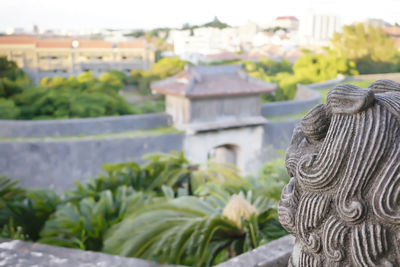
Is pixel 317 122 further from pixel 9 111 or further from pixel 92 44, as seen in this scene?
pixel 92 44

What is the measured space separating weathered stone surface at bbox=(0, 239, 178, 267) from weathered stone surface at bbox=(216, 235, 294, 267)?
13.2 inches

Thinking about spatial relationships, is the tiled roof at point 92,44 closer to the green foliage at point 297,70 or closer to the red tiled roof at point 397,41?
the green foliage at point 297,70

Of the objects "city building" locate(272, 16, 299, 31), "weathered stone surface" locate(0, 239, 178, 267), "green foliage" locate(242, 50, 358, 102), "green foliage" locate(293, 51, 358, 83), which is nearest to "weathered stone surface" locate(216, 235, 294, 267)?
"weathered stone surface" locate(0, 239, 178, 267)

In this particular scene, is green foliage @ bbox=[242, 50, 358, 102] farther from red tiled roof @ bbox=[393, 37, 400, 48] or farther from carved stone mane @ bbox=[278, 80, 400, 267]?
carved stone mane @ bbox=[278, 80, 400, 267]

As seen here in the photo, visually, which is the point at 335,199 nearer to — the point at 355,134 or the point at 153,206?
the point at 355,134

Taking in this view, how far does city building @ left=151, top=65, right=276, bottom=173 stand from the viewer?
9.84m

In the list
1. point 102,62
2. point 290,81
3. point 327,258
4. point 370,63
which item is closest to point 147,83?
point 102,62

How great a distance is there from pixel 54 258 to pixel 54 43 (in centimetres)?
1725

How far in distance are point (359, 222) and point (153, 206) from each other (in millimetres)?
1737

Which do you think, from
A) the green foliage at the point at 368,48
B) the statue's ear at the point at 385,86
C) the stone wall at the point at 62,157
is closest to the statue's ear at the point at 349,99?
the statue's ear at the point at 385,86

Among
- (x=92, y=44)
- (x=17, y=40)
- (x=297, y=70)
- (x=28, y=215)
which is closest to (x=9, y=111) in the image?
(x=17, y=40)

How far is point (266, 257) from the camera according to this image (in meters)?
1.51

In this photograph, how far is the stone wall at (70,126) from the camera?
8922mm

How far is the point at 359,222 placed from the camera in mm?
847
